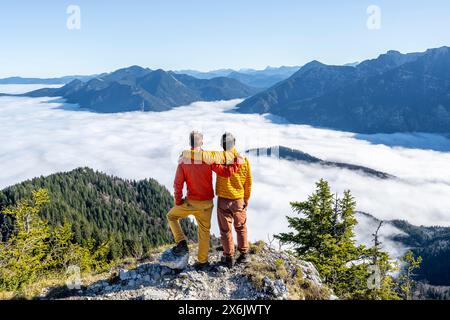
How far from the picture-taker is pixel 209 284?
40.7ft

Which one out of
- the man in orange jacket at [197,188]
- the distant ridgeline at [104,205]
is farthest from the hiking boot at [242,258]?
the distant ridgeline at [104,205]

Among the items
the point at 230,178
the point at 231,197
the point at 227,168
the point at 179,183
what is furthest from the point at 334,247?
the point at 179,183

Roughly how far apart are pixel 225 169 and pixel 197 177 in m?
1.11

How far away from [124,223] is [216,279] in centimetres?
13311

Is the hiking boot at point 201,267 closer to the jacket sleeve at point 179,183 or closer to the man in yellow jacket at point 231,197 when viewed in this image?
the man in yellow jacket at point 231,197

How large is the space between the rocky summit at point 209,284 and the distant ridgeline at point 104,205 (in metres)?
86.4

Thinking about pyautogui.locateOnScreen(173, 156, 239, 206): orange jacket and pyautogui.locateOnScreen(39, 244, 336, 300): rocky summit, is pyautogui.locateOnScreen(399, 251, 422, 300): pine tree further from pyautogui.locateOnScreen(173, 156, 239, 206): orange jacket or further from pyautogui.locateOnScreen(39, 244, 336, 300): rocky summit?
pyautogui.locateOnScreen(173, 156, 239, 206): orange jacket

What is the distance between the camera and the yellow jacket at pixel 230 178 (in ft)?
39.7

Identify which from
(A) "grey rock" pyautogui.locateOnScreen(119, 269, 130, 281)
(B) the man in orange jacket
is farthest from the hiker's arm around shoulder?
(A) "grey rock" pyautogui.locateOnScreen(119, 269, 130, 281)

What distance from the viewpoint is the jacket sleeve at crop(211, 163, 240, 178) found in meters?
12.2
